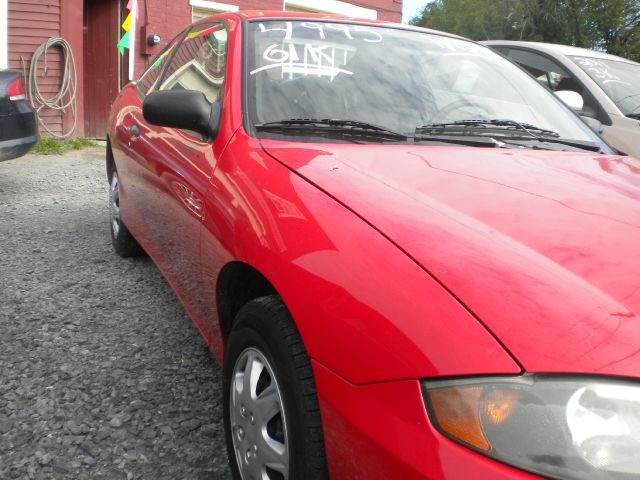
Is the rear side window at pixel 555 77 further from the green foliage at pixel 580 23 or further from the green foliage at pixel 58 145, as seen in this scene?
the green foliage at pixel 580 23

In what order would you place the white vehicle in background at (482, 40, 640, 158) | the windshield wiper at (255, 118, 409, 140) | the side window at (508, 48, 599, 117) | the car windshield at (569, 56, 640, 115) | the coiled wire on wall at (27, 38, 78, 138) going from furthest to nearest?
1. the coiled wire on wall at (27, 38, 78, 138)
2. the side window at (508, 48, 599, 117)
3. the car windshield at (569, 56, 640, 115)
4. the white vehicle in background at (482, 40, 640, 158)
5. the windshield wiper at (255, 118, 409, 140)

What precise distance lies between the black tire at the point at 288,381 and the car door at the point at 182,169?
23.7 inches

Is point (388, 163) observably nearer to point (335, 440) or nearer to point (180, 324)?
point (335, 440)

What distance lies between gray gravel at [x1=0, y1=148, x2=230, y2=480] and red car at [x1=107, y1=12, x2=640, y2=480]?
326mm

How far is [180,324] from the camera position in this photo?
3.21 meters

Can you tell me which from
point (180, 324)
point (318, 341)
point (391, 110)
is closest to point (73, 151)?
point (180, 324)

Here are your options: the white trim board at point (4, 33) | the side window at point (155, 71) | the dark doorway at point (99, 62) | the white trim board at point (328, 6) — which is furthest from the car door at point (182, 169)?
the white trim board at point (328, 6)

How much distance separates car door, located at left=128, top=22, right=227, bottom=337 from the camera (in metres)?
2.35

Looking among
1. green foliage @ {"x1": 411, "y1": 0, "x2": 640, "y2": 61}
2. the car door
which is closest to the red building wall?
the car door

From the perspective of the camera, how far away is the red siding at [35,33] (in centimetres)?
884

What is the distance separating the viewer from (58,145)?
9016 millimetres

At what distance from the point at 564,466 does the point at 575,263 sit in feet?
1.49

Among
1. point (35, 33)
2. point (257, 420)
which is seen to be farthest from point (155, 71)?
point (35, 33)

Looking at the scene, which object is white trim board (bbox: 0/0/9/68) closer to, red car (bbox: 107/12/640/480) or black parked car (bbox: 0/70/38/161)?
black parked car (bbox: 0/70/38/161)
